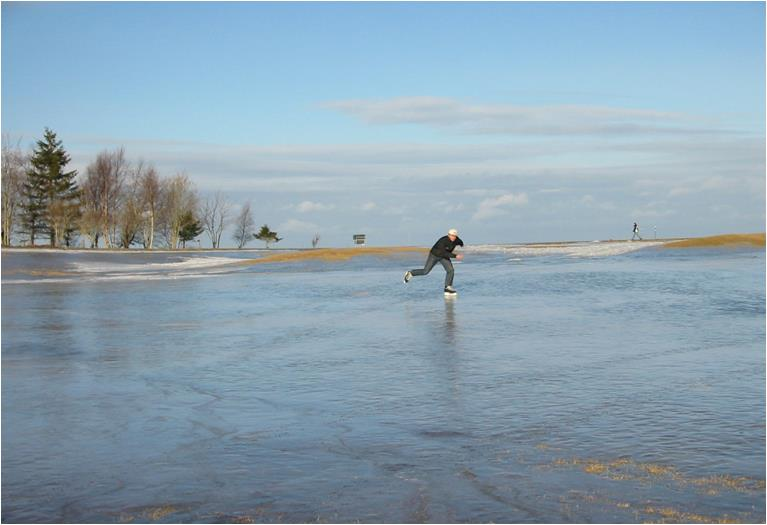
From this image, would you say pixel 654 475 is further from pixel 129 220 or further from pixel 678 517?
pixel 129 220

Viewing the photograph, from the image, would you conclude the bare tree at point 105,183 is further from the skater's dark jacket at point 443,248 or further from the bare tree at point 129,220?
the skater's dark jacket at point 443,248

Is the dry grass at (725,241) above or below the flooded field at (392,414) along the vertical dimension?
above

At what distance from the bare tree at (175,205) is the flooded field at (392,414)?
75027 mm

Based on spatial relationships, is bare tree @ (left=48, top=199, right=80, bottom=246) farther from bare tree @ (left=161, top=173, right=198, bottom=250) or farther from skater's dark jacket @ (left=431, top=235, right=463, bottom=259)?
skater's dark jacket @ (left=431, top=235, right=463, bottom=259)

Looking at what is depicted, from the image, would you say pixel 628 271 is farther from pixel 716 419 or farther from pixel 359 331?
pixel 716 419

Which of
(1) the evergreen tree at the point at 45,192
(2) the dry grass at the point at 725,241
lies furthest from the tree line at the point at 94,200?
(2) the dry grass at the point at 725,241

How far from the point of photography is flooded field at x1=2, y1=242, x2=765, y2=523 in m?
5.64

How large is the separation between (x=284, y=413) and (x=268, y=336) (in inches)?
262

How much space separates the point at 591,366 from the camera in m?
11.1

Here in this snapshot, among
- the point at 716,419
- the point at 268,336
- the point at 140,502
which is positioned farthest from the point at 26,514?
the point at 268,336

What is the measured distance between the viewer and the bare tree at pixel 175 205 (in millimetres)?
92688

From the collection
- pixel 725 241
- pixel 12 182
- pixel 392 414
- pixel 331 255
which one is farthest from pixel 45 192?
pixel 392 414

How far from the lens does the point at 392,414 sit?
8.36m

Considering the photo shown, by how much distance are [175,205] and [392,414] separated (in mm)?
87914
